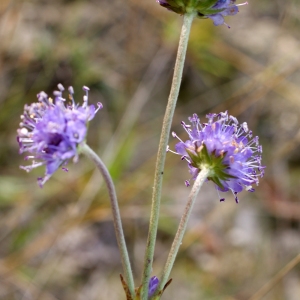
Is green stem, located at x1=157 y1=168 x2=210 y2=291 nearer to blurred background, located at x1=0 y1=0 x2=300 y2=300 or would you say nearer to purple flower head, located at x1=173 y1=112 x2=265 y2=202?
purple flower head, located at x1=173 y1=112 x2=265 y2=202

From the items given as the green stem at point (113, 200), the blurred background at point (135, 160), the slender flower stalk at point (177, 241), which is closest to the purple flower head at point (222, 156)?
the slender flower stalk at point (177, 241)

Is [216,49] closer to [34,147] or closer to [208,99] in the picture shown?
[208,99]

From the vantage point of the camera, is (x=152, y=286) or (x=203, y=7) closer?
(x=152, y=286)

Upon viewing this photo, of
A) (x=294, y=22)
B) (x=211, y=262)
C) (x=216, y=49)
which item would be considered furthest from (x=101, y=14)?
(x=211, y=262)

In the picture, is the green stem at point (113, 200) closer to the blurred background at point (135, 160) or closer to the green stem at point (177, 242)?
the green stem at point (177, 242)

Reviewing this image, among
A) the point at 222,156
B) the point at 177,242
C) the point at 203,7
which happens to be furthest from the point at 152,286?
the point at 203,7

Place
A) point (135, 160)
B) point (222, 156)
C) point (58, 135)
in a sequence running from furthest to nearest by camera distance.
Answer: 1. point (135, 160)
2. point (222, 156)
3. point (58, 135)

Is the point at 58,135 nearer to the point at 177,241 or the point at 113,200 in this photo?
the point at 113,200

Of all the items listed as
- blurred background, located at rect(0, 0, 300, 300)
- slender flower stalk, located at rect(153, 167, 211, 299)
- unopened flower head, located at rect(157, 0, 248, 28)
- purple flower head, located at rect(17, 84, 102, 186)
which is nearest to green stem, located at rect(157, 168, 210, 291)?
slender flower stalk, located at rect(153, 167, 211, 299)

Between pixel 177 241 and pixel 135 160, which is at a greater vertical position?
pixel 135 160
